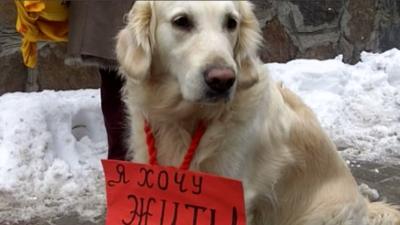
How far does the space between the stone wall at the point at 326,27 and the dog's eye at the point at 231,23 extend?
3358mm

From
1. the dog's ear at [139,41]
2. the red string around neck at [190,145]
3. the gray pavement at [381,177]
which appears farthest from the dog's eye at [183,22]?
the gray pavement at [381,177]

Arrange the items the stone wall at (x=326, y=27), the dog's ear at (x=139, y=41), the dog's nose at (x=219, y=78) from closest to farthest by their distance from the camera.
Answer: the dog's nose at (x=219, y=78) < the dog's ear at (x=139, y=41) < the stone wall at (x=326, y=27)

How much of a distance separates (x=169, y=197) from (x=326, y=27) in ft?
13.1

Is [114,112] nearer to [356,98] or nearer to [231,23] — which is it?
[231,23]

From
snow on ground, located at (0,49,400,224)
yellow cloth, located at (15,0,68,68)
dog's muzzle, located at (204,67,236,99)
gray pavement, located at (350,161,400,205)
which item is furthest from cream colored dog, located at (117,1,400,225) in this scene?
snow on ground, located at (0,49,400,224)

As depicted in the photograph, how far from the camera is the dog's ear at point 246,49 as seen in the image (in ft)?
9.82

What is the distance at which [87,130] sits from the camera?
5203 mm

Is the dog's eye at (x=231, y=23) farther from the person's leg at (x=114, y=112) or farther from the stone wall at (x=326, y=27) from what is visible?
the stone wall at (x=326, y=27)

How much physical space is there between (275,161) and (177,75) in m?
0.61

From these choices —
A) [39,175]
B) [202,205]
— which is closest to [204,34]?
[202,205]

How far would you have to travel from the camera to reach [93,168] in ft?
15.6

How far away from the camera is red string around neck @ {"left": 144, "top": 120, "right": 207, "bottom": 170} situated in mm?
3045

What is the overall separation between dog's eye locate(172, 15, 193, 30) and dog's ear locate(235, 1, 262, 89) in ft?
0.83

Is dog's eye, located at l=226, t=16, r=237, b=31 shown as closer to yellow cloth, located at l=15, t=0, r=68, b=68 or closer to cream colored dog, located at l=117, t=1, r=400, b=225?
cream colored dog, located at l=117, t=1, r=400, b=225
